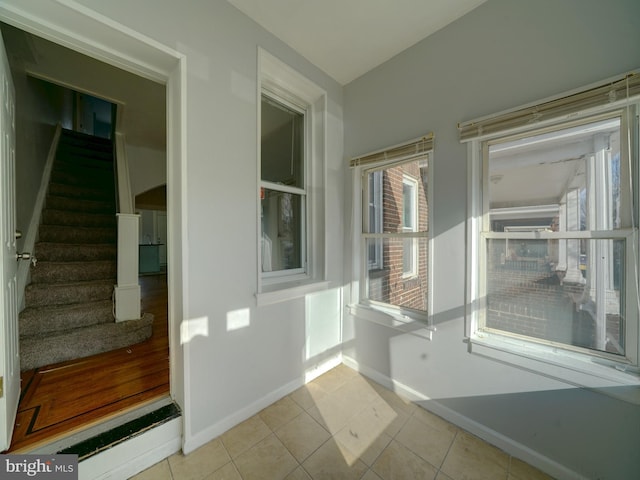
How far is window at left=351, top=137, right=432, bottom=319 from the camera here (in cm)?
192

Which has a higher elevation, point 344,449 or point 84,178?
point 84,178

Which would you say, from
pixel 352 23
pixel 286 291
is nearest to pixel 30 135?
pixel 286 291

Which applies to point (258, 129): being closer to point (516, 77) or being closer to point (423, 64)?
point (423, 64)

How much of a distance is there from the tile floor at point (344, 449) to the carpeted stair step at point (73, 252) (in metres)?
2.38

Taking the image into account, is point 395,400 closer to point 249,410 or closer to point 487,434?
point 487,434

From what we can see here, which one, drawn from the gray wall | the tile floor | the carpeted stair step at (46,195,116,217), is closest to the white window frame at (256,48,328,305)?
the tile floor

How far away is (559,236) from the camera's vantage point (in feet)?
4.45

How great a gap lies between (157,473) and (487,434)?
194 centimetres

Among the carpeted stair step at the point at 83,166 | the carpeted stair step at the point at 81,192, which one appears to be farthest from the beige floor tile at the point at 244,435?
the carpeted stair step at the point at 83,166

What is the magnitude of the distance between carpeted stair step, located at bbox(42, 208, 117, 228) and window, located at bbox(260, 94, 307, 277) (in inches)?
97.7

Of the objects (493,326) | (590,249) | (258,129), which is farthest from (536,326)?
(258,129)

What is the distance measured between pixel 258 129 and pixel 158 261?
651cm

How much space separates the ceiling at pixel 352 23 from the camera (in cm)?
157

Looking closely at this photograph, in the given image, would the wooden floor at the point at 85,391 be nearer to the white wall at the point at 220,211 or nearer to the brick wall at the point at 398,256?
the white wall at the point at 220,211
